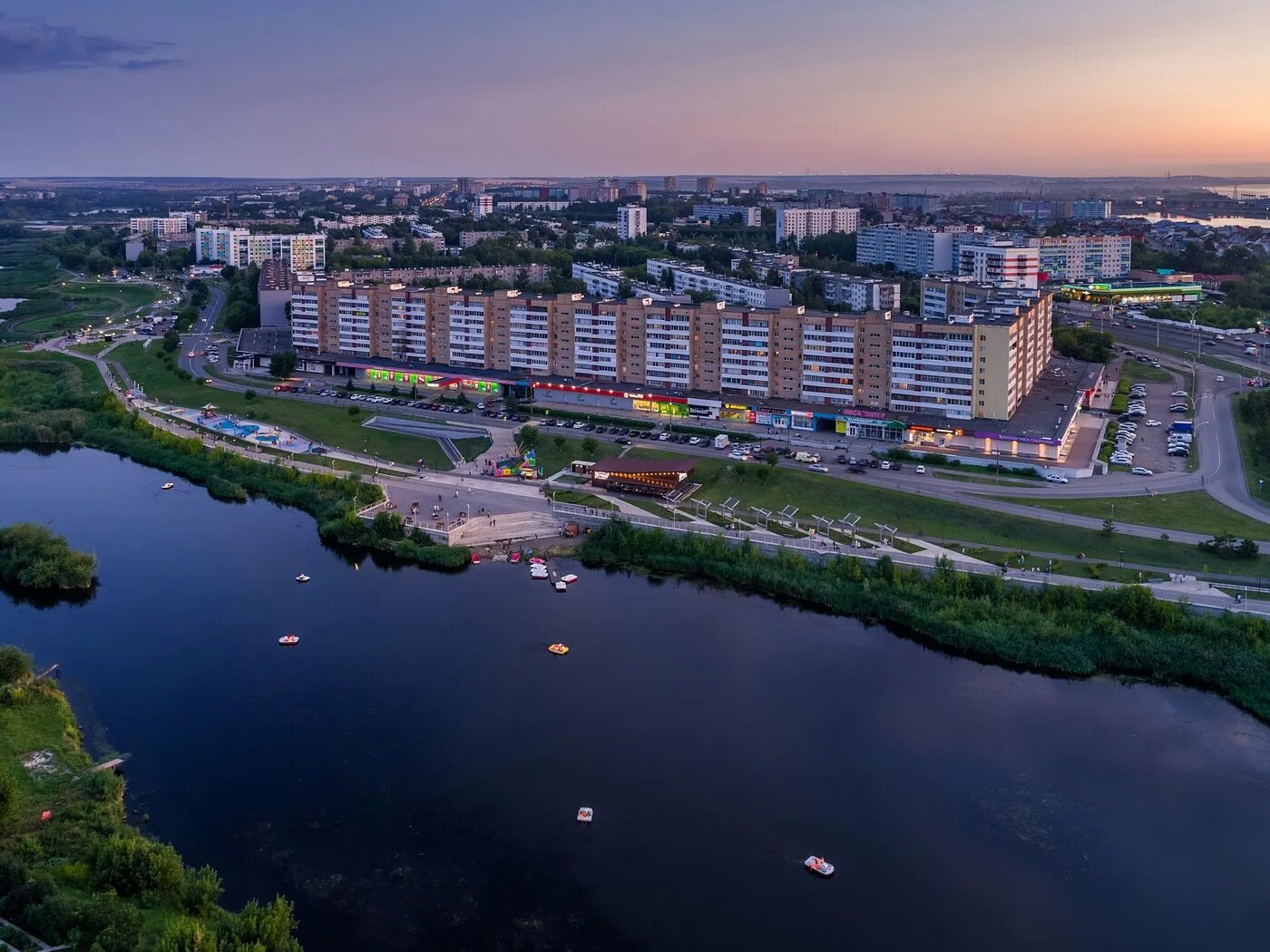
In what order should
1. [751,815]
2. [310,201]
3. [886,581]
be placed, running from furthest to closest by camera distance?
[310,201], [886,581], [751,815]

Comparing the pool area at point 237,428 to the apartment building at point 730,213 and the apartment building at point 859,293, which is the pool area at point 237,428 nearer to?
the apartment building at point 859,293

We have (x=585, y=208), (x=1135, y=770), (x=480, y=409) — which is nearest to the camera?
(x=1135, y=770)

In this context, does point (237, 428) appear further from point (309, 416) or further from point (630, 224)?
point (630, 224)

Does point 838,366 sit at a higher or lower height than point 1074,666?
higher

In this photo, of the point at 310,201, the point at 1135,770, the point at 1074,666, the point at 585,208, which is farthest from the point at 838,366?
the point at 310,201

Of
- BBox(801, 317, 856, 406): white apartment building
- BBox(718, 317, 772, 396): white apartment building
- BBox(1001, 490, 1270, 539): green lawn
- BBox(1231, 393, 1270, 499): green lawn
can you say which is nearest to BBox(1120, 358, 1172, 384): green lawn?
BBox(1231, 393, 1270, 499): green lawn

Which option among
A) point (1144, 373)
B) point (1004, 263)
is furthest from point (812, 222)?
point (1144, 373)

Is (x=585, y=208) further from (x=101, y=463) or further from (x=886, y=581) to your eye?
(x=886, y=581)
